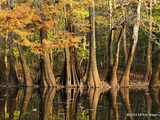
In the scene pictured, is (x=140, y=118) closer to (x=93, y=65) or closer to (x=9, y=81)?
(x=93, y=65)

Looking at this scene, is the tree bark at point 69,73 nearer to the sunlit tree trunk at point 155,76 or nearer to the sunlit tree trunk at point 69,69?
the sunlit tree trunk at point 69,69

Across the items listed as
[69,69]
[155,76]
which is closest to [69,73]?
[69,69]

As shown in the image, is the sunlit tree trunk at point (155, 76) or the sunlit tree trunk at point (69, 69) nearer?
the sunlit tree trunk at point (155, 76)

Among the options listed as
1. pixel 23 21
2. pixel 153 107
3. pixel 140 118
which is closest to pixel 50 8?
pixel 23 21

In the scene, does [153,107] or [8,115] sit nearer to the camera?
[8,115]

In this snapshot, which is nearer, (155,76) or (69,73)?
(155,76)

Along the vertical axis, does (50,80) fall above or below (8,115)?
below

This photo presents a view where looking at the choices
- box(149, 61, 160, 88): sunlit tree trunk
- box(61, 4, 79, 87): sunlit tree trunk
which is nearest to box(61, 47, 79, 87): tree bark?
box(61, 4, 79, 87): sunlit tree trunk

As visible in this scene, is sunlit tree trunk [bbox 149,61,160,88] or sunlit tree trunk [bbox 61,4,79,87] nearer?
sunlit tree trunk [bbox 149,61,160,88]

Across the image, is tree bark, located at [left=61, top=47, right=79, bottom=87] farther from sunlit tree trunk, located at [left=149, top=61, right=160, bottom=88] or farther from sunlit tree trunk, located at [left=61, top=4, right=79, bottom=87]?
sunlit tree trunk, located at [left=149, top=61, right=160, bottom=88]

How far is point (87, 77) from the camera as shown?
74.0 ft

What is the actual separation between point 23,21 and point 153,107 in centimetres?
1014

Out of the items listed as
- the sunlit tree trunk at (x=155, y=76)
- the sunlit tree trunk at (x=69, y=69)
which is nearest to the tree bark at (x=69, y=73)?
the sunlit tree trunk at (x=69, y=69)

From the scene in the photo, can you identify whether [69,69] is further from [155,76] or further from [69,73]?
[155,76]
